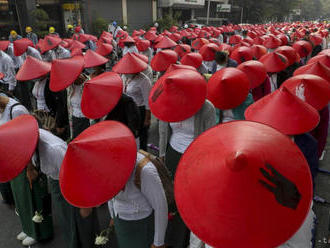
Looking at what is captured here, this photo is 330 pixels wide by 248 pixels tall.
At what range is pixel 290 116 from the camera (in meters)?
2.17

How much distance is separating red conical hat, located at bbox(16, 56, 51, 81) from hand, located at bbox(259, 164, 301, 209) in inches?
163

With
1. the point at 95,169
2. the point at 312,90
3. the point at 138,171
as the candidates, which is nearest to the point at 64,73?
the point at 138,171

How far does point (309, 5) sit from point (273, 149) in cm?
10587

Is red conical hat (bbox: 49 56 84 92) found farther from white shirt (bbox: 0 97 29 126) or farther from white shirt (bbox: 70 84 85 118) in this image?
white shirt (bbox: 0 97 29 126)

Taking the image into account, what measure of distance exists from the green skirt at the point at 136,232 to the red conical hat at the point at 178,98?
932 millimetres

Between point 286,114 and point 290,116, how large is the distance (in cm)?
3

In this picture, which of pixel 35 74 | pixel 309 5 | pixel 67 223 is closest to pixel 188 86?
pixel 67 223

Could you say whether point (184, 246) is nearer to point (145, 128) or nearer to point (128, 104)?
point (128, 104)

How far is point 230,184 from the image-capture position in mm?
1000

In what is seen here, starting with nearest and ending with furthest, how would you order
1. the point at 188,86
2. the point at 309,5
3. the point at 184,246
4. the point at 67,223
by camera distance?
the point at 188,86 → the point at 67,223 → the point at 184,246 → the point at 309,5

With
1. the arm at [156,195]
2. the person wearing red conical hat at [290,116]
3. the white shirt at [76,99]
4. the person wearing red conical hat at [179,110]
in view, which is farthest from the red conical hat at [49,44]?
the arm at [156,195]

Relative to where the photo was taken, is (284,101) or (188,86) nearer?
(284,101)

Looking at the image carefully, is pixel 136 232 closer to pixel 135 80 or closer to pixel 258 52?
pixel 135 80

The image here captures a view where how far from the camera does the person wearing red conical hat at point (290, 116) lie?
212 centimetres
